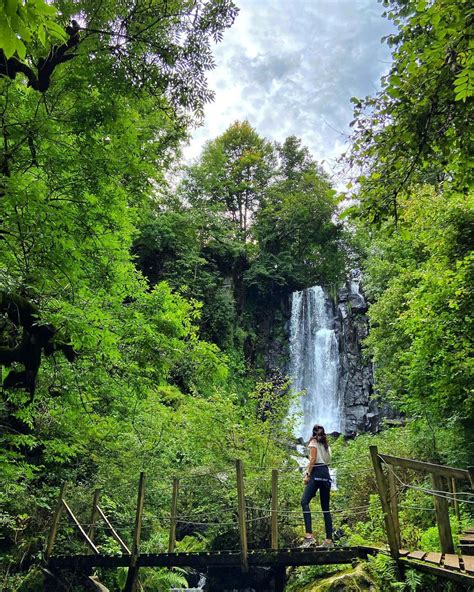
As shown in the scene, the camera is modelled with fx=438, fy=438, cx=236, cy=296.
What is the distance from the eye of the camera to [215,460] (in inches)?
359

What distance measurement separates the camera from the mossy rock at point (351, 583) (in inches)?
189

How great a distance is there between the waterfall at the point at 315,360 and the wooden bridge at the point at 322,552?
1323 cm

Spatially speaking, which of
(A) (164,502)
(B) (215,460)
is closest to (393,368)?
(B) (215,460)

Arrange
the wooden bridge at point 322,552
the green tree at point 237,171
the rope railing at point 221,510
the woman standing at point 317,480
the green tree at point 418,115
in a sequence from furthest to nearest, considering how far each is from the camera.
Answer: the green tree at point 237,171 < the rope railing at point 221,510 < the woman standing at point 317,480 < the wooden bridge at point 322,552 < the green tree at point 418,115

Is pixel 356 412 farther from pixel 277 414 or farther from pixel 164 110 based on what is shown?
pixel 164 110

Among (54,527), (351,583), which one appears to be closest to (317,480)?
(351,583)

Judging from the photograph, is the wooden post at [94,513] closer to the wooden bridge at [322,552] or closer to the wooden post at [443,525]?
the wooden bridge at [322,552]

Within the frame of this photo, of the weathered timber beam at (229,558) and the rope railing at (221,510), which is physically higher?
the rope railing at (221,510)

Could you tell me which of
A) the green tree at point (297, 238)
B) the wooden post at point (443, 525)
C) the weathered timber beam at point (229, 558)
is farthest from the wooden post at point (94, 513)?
the green tree at point (297, 238)

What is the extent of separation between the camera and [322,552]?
543cm

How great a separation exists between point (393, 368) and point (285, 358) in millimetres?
11563

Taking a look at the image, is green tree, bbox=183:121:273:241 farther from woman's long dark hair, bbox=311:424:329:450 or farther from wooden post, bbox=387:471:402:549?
wooden post, bbox=387:471:402:549

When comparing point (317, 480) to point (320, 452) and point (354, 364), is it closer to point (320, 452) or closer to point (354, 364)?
point (320, 452)

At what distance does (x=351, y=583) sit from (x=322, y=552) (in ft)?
1.87
